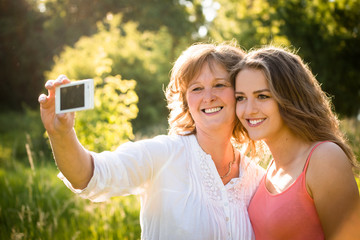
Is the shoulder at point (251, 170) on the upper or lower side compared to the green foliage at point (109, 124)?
lower

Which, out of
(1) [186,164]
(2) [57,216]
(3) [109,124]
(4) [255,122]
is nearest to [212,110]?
(4) [255,122]

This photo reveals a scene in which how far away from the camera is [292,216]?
238 centimetres

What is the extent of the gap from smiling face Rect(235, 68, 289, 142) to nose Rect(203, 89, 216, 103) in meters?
0.22

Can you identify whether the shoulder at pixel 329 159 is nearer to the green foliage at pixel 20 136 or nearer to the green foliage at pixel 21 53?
the green foliage at pixel 20 136

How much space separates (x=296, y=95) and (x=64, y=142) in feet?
5.72

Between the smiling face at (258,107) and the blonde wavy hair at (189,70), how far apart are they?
24 centimetres

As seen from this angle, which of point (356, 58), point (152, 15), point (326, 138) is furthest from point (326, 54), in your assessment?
point (326, 138)

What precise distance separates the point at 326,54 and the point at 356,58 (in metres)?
1.48

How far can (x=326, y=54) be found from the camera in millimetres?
13383

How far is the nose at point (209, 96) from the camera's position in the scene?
2768mm

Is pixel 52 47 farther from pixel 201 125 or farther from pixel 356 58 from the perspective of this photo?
pixel 201 125

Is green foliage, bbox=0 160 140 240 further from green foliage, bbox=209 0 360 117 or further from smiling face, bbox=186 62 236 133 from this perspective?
green foliage, bbox=209 0 360 117

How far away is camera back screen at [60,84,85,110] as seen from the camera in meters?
1.84

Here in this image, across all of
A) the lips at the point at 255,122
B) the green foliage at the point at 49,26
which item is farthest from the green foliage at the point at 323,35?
the lips at the point at 255,122
